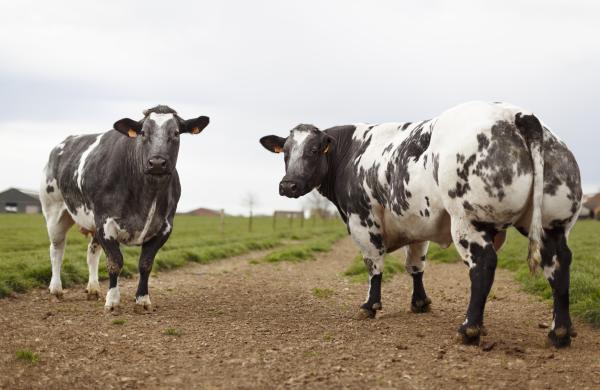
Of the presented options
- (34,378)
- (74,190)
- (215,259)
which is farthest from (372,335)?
(215,259)

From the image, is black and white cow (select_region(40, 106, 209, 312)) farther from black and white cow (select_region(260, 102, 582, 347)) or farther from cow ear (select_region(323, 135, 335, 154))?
black and white cow (select_region(260, 102, 582, 347))

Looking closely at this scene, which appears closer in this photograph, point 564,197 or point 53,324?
point 564,197

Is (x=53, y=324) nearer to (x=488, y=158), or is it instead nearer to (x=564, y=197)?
(x=488, y=158)

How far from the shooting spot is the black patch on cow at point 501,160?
19.3 feet

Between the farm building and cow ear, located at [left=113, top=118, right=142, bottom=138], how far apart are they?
5744 centimetres

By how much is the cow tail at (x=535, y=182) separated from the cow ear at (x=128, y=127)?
5504 millimetres

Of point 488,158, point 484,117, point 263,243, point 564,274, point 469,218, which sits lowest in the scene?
point 263,243

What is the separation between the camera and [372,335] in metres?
7.01

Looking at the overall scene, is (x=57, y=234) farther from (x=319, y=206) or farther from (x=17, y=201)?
(x=319, y=206)

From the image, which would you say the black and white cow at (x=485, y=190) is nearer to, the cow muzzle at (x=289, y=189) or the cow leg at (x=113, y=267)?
the cow muzzle at (x=289, y=189)

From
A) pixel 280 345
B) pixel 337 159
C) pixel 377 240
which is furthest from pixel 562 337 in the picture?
pixel 337 159

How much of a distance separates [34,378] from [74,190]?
206 inches

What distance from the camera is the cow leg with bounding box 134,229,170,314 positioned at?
8930mm

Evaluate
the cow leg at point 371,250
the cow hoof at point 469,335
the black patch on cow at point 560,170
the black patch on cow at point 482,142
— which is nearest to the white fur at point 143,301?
the cow leg at point 371,250
